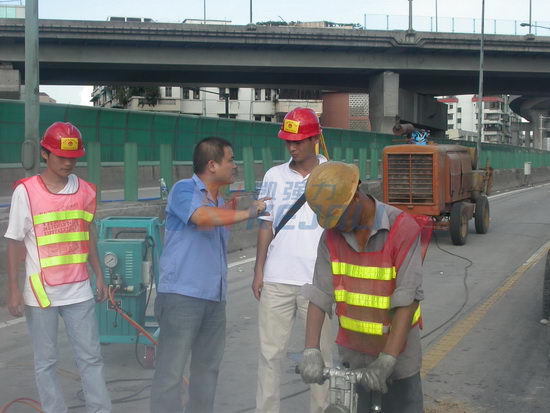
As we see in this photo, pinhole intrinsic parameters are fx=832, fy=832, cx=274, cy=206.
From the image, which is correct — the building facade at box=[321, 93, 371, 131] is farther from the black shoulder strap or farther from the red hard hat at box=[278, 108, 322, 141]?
the black shoulder strap

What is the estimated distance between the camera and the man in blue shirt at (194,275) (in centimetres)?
471

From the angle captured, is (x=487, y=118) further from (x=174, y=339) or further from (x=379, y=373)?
(x=379, y=373)

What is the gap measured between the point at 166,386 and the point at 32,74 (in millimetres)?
6231

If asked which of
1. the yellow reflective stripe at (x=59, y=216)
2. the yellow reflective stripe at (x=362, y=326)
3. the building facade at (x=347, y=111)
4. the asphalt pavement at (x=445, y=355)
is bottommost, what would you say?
the asphalt pavement at (x=445, y=355)

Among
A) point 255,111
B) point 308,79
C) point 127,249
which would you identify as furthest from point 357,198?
point 255,111

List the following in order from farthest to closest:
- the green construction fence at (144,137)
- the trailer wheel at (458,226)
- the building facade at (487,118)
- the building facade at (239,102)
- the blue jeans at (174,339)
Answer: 1. the building facade at (487,118)
2. the building facade at (239,102)
3. the trailer wheel at (458,226)
4. the green construction fence at (144,137)
5. the blue jeans at (174,339)

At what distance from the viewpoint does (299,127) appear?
16.7 feet

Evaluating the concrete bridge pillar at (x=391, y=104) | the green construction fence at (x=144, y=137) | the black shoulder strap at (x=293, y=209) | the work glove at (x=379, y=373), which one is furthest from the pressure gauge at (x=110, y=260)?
the concrete bridge pillar at (x=391, y=104)

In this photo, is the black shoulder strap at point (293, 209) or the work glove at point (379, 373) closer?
the work glove at point (379, 373)

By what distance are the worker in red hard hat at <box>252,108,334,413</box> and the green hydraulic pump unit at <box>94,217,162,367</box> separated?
1.43 meters

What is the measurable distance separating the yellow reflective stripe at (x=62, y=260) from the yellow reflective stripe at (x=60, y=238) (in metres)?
0.10

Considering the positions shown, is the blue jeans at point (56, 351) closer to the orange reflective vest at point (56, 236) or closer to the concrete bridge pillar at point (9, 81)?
the orange reflective vest at point (56, 236)

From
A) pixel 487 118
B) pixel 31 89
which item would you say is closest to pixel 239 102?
pixel 31 89

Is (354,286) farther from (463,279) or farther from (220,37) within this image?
(220,37)
